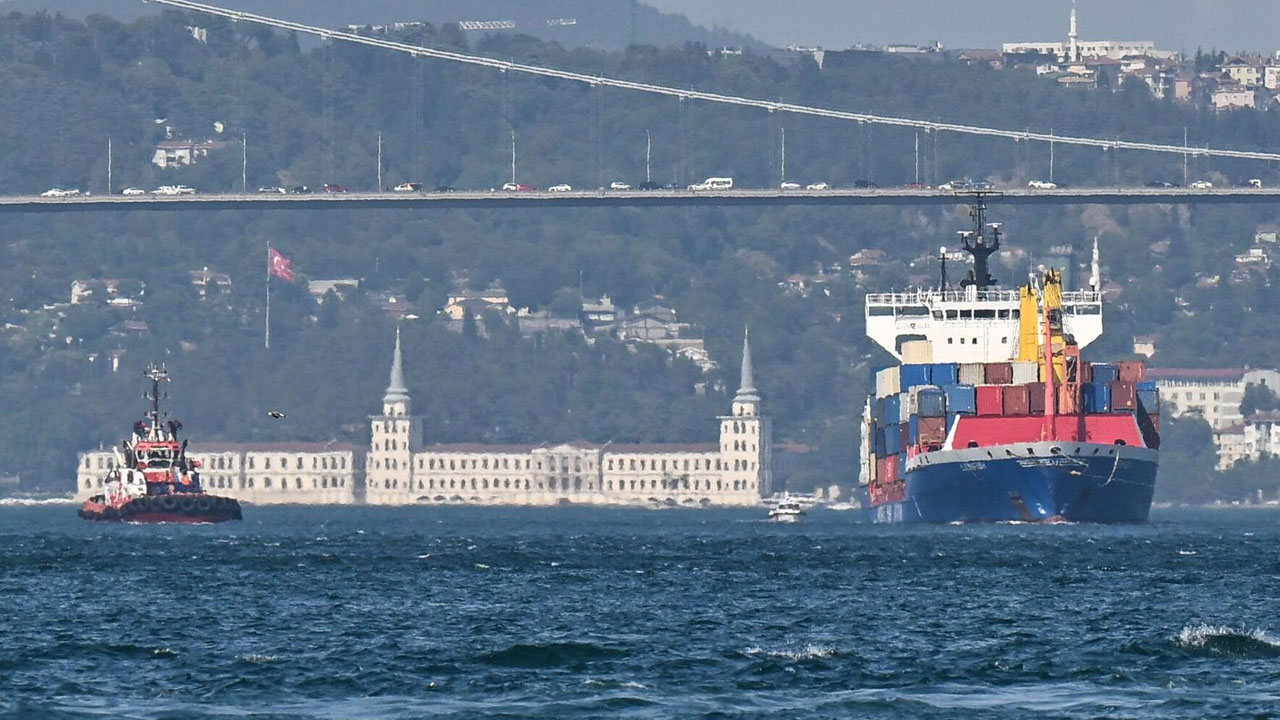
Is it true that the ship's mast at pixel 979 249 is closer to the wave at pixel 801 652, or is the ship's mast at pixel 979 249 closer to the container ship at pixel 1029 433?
the container ship at pixel 1029 433

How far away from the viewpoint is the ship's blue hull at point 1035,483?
10119 centimetres

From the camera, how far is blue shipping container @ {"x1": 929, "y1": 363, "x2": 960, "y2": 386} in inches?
4222

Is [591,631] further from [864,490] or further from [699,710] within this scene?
[864,490]

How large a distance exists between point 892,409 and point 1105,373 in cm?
1137

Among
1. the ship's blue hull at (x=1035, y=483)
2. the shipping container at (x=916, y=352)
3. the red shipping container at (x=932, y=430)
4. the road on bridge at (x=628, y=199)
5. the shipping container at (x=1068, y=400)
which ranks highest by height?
the road on bridge at (x=628, y=199)

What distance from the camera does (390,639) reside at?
1868 inches

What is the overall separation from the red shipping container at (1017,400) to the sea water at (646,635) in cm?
2078

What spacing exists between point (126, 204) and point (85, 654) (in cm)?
14507

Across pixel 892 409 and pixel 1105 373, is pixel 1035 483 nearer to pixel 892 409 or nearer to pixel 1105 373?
pixel 1105 373

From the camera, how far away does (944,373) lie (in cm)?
10819

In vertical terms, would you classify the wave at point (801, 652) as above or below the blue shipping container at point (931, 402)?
below

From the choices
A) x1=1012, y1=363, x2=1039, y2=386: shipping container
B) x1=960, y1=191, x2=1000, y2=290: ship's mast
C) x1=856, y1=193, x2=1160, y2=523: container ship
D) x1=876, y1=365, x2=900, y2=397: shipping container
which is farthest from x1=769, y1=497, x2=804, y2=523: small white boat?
x1=1012, y1=363, x2=1039, y2=386: shipping container

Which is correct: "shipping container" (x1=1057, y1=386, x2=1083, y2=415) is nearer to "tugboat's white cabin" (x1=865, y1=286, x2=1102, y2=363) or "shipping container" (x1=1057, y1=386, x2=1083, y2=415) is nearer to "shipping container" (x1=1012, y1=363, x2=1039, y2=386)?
"shipping container" (x1=1012, y1=363, x2=1039, y2=386)

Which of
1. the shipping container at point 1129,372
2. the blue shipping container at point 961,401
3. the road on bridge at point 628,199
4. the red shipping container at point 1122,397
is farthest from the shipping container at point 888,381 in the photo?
the road on bridge at point 628,199
